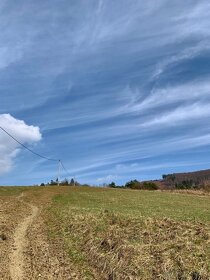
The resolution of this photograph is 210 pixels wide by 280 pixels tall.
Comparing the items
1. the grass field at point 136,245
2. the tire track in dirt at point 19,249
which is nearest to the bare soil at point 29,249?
the tire track in dirt at point 19,249

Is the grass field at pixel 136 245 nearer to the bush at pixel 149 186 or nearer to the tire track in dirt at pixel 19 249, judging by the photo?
the tire track in dirt at pixel 19 249

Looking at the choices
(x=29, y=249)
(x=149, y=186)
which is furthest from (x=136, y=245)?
(x=149, y=186)

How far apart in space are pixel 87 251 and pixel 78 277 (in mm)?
2778

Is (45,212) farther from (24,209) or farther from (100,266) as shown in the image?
(100,266)

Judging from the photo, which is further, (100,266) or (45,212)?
(45,212)

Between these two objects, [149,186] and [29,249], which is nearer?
[29,249]

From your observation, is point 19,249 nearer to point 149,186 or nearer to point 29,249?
point 29,249

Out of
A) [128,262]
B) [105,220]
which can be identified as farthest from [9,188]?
[128,262]

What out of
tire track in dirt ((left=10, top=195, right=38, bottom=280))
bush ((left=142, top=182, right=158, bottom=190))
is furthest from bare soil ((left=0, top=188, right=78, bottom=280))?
bush ((left=142, top=182, right=158, bottom=190))

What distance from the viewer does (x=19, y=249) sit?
21.5m

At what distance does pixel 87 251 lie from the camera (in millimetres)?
19984

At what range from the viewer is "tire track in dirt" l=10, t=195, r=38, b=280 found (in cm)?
1788

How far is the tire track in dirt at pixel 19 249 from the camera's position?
17875 millimetres

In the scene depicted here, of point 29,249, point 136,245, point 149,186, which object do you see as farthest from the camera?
point 149,186
